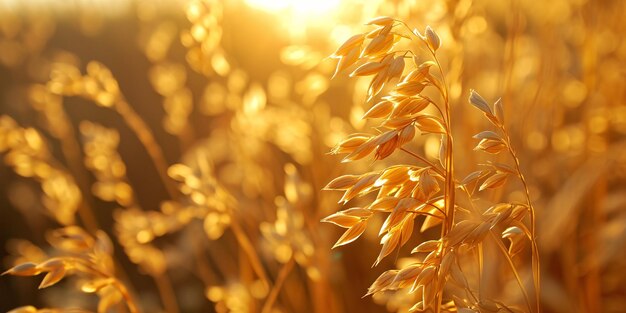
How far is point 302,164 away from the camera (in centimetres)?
168

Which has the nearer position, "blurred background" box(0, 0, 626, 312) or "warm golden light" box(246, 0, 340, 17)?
"blurred background" box(0, 0, 626, 312)

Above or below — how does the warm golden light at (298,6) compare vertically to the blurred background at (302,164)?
above

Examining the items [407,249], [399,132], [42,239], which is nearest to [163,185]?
[42,239]

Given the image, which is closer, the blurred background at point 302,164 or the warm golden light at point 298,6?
the blurred background at point 302,164

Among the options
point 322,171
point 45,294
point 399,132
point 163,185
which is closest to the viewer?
point 399,132

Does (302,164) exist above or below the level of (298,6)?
below

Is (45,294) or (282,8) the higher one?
(282,8)

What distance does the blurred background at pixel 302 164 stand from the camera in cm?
100

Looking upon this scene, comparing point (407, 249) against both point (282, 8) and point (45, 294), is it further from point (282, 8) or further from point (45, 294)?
point (45, 294)

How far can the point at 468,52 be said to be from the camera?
1.52 m

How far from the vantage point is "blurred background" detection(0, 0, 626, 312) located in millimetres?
997

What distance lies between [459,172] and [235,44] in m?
1.86

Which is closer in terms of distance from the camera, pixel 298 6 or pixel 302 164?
pixel 298 6

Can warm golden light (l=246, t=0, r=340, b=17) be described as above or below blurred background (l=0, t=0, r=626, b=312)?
above
